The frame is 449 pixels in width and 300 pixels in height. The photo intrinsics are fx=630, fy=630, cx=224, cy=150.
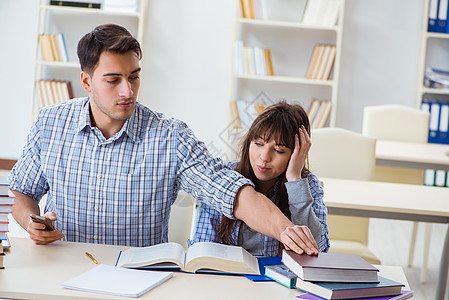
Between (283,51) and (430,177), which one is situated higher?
(283,51)

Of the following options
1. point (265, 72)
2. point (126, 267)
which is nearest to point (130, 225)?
point (126, 267)

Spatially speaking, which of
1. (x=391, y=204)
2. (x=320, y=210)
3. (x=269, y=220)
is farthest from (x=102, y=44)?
(x=391, y=204)

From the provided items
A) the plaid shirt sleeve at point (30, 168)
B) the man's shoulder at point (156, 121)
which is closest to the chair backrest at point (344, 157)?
the man's shoulder at point (156, 121)

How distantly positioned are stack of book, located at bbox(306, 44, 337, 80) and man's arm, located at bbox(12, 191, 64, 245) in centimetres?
338

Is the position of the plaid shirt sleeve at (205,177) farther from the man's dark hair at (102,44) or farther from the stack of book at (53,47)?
the stack of book at (53,47)

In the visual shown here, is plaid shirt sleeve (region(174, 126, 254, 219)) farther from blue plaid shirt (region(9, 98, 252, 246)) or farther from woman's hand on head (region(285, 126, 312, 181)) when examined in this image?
woman's hand on head (region(285, 126, 312, 181))

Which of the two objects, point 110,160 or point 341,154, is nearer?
point 110,160

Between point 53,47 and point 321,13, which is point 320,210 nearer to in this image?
point 321,13

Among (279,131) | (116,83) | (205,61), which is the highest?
(205,61)

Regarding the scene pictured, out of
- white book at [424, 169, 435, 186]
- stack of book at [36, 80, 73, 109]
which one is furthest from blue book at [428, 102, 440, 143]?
stack of book at [36, 80, 73, 109]

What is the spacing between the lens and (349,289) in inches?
56.1

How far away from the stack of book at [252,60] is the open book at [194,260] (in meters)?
3.49

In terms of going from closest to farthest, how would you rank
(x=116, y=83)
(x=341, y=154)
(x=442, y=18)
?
1. (x=116, y=83)
2. (x=341, y=154)
3. (x=442, y=18)

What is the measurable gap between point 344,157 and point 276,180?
1.06 meters
